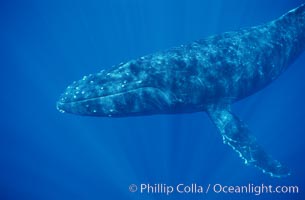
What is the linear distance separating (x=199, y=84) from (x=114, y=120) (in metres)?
11.1

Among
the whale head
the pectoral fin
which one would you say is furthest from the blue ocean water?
the whale head

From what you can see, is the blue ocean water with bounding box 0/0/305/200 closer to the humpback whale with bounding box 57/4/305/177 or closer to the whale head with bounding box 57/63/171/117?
the humpback whale with bounding box 57/4/305/177

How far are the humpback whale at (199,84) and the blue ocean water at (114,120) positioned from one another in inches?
274

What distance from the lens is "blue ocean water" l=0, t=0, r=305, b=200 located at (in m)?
17.2

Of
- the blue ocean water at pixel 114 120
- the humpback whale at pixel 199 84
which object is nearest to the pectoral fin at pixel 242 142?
the humpback whale at pixel 199 84

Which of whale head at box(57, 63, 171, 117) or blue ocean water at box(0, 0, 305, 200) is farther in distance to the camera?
blue ocean water at box(0, 0, 305, 200)

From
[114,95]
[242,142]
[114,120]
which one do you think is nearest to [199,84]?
[242,142]

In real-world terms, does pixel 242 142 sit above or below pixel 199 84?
below

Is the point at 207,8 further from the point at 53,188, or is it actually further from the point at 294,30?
the point at 53,188

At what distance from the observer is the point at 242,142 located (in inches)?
396

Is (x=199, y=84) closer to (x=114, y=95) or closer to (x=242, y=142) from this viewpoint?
(x=242, y=142)

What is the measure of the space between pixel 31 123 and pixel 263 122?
1791cm

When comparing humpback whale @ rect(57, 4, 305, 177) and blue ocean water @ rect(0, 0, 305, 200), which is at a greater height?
blue ocean water @ rect(0, 0, 305, 200)

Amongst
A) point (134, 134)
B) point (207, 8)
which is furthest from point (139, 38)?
point (134, 134)
